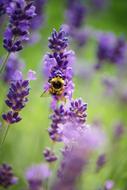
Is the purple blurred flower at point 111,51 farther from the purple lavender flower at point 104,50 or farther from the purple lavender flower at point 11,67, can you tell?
the purple lavender flower at point 11,67

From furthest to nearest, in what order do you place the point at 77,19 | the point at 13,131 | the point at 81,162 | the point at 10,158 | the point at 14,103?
1. the point at 77,19
2. the point at 13,131
3. the point at 10,158
4. the point at 14,103
5. the point at 81,162

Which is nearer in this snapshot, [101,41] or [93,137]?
[93,137]

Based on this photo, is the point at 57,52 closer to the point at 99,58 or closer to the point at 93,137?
the point at 93,137

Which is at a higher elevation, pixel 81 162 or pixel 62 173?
pixel 81 162

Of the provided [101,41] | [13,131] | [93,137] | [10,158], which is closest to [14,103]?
[93,137]

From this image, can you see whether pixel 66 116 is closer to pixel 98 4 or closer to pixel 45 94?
pixel 45 94

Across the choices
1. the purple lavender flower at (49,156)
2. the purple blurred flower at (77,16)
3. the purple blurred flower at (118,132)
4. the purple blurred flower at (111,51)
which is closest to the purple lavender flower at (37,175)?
the purple lavender flower at (49,156)

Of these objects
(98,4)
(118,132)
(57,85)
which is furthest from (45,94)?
(98,4)

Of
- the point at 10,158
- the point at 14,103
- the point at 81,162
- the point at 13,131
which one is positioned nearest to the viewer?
the point at 81,162
